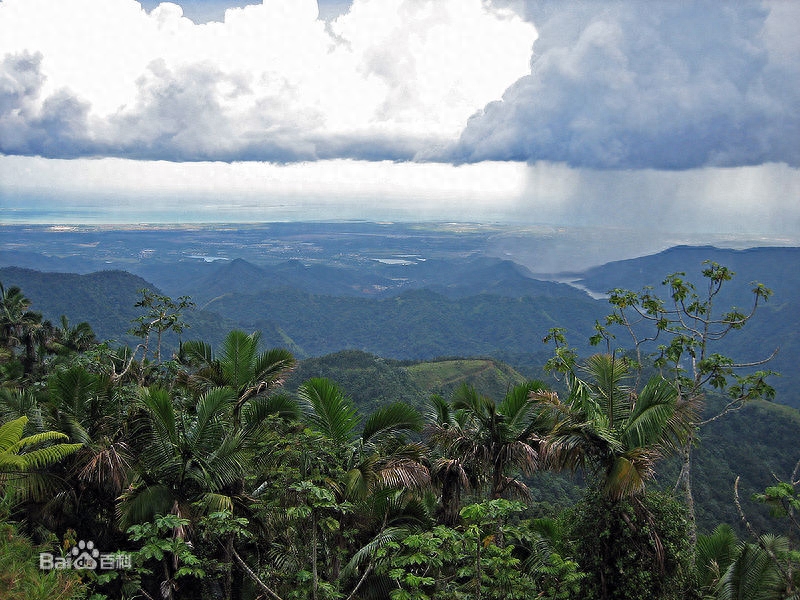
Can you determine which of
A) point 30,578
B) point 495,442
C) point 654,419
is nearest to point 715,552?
point 654,419

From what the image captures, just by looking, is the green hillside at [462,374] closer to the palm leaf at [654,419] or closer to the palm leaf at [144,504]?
the palm leaf at [654,419]

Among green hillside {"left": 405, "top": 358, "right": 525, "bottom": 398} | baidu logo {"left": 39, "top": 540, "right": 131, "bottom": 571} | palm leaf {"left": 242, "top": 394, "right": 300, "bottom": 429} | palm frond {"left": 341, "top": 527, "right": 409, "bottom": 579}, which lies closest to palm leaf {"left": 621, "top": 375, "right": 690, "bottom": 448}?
palm frond {"left": 341, "top": 527, "right": 409, "bottom": 579}

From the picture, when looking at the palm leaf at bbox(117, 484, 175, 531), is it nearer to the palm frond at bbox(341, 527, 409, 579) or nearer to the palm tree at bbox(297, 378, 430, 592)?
the palm tree at bbox(297, 378, 430, 592)

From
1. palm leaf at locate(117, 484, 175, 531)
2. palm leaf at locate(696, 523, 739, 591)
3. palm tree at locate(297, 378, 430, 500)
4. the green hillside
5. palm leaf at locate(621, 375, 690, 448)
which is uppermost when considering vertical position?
palm leaf at locate(621, 375, 690, 448)

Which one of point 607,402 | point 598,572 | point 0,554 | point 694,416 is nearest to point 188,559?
point 0,554

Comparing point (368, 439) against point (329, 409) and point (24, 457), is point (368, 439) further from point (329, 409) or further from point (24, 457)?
point (24, 457)

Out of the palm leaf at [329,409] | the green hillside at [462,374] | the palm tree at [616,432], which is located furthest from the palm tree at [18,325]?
the green hillside at [462,374]

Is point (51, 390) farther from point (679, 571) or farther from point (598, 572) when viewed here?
point (679, 571)
